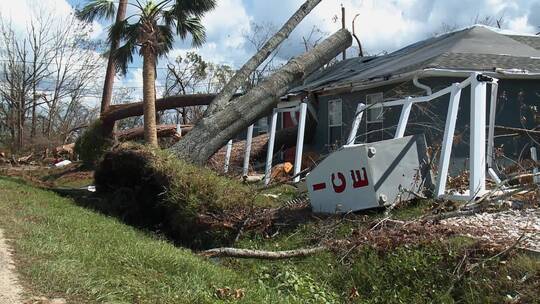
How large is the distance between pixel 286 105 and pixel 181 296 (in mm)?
13411

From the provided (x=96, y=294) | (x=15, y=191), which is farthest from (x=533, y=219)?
(x=15, y=191)

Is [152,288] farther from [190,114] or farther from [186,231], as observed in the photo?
[190,114]

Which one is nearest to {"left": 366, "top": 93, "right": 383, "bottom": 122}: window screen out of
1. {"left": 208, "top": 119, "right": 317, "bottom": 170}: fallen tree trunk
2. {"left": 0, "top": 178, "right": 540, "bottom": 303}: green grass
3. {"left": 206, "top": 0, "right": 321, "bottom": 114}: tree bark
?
{"left": 208, "top": 119, "right": 317, "bottom": 170}: fallen tree trunk

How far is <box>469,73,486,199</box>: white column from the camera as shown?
8242 mm

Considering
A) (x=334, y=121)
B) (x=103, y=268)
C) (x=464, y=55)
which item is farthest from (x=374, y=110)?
(x=103, y=268)

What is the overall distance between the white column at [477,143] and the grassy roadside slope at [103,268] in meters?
3.66

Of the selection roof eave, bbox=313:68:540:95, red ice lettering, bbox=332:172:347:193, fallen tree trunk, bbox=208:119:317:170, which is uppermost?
roof eave, bbox=313:68:540:95

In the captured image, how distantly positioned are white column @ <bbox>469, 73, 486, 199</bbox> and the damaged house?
8.34 feet

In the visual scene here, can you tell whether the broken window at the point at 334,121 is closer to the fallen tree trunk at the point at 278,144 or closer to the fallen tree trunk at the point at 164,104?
the fallen tree trunk at the point at 278,144

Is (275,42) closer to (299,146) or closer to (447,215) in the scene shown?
(299,146)

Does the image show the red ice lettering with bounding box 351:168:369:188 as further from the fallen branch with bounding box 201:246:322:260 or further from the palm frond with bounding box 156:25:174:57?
the palm frond with bounding box 156:25:174:57

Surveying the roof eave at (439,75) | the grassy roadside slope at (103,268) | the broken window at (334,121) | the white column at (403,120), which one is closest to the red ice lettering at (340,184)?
the white column at (403,120)

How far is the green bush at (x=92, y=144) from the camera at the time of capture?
2116cm

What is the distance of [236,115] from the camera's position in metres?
13.0
